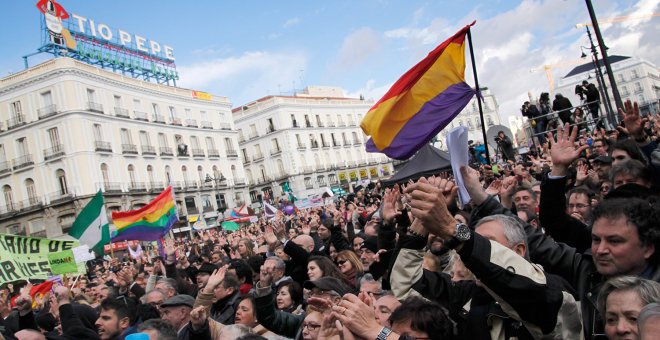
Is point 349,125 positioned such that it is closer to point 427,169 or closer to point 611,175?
point 427,169

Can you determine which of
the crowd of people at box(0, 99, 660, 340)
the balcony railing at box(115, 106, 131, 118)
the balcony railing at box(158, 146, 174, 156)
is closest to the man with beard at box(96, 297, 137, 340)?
the crowd of people at box(0, 99, 660, 340)

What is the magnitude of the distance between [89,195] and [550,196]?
39291 millimetres

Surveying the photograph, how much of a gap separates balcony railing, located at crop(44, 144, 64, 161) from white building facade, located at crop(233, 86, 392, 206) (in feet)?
78.4

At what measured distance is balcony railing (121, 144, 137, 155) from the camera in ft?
137

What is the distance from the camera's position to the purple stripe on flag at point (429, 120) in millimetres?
7602

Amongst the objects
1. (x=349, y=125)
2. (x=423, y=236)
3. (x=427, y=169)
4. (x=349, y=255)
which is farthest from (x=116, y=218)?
(x=349, y=125)

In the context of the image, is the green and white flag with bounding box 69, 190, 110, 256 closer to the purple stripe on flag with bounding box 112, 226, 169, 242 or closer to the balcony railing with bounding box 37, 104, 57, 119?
the purple stripe on flag with bounding box 112, 226, 169, 242

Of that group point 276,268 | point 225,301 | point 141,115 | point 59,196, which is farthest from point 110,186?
point 225,301

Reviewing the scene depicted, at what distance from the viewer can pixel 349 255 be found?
5797mm

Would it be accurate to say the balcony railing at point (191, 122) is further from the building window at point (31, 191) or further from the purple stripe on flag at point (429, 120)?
the purple stripe on flag at point (429, 120)

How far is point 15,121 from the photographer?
129 ft

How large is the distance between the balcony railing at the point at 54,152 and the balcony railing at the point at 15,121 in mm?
2969

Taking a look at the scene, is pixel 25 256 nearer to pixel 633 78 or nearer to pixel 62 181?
pixel 62 181

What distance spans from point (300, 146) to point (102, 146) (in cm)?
2665
